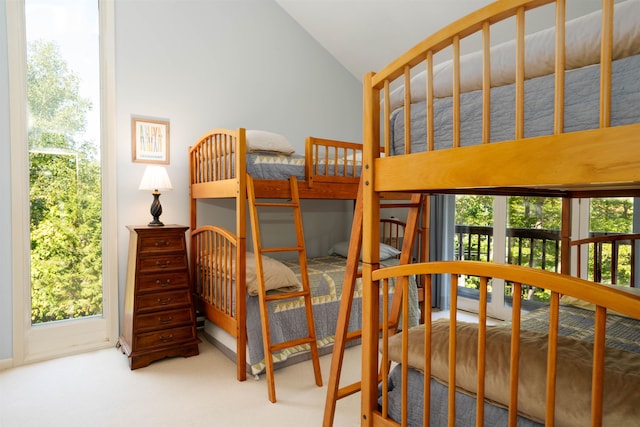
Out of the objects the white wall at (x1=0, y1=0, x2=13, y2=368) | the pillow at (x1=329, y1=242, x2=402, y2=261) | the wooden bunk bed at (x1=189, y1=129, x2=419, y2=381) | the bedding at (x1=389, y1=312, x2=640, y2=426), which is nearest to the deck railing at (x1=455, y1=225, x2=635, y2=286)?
the pillow at (x1=329, y1=242, x2=402, y2=261)

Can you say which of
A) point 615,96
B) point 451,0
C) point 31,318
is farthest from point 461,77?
point 31,318

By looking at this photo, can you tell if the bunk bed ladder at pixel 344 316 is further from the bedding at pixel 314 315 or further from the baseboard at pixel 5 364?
the baseboard at pixel 5 364

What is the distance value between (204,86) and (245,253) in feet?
5.78

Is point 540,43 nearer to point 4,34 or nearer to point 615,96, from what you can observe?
point 615,96

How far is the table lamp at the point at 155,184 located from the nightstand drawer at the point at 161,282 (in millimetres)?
388

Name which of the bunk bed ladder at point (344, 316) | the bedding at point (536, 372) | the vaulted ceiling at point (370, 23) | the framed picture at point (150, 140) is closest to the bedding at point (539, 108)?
the bunk bed ladder at point (344, 316)

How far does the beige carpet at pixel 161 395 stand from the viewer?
1967mm

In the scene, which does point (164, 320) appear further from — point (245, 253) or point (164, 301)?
point (245, 253)

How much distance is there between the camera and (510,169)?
924 mm

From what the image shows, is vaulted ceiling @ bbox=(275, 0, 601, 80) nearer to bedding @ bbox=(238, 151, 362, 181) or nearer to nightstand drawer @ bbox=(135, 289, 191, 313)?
bedding @ bbox=(238, 151, 362, 181)

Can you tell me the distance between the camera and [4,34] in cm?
255

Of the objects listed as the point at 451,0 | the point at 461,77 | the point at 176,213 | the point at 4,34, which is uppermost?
the point at 451,0

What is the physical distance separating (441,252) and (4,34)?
13.3ft

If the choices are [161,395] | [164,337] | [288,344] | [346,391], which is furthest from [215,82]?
[346,391]
